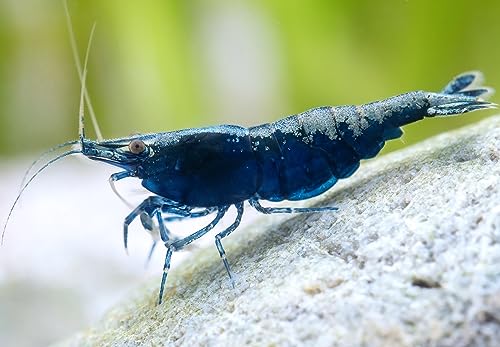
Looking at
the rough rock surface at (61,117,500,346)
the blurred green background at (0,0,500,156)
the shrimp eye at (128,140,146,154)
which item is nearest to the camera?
the rough rock surface at (61,117,500,346)

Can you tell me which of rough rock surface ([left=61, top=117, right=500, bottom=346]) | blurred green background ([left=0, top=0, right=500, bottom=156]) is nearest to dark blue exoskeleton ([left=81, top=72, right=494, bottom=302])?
rough rock surface ([left=61, top=117, right=500, bottom=346])

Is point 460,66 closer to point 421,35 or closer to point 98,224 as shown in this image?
point 421,35

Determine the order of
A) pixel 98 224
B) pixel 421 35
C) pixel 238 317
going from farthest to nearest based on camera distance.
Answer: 1. pixel 98 224
2. pixel 421 35
3. pixel 238 317

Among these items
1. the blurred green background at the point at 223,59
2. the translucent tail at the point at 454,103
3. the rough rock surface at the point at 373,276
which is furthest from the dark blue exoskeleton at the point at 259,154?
the blurred green background at the point at 223,59

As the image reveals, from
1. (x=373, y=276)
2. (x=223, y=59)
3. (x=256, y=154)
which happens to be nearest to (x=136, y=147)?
(x=256, y=154)

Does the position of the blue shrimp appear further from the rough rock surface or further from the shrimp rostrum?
the rough rock surface

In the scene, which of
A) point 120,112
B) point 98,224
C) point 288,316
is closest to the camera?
point 288,316

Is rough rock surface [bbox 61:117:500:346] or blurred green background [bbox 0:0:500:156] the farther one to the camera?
blurred green background [bbox 0:0:500:156]

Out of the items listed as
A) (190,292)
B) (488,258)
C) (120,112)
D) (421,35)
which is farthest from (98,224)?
(488,258)
